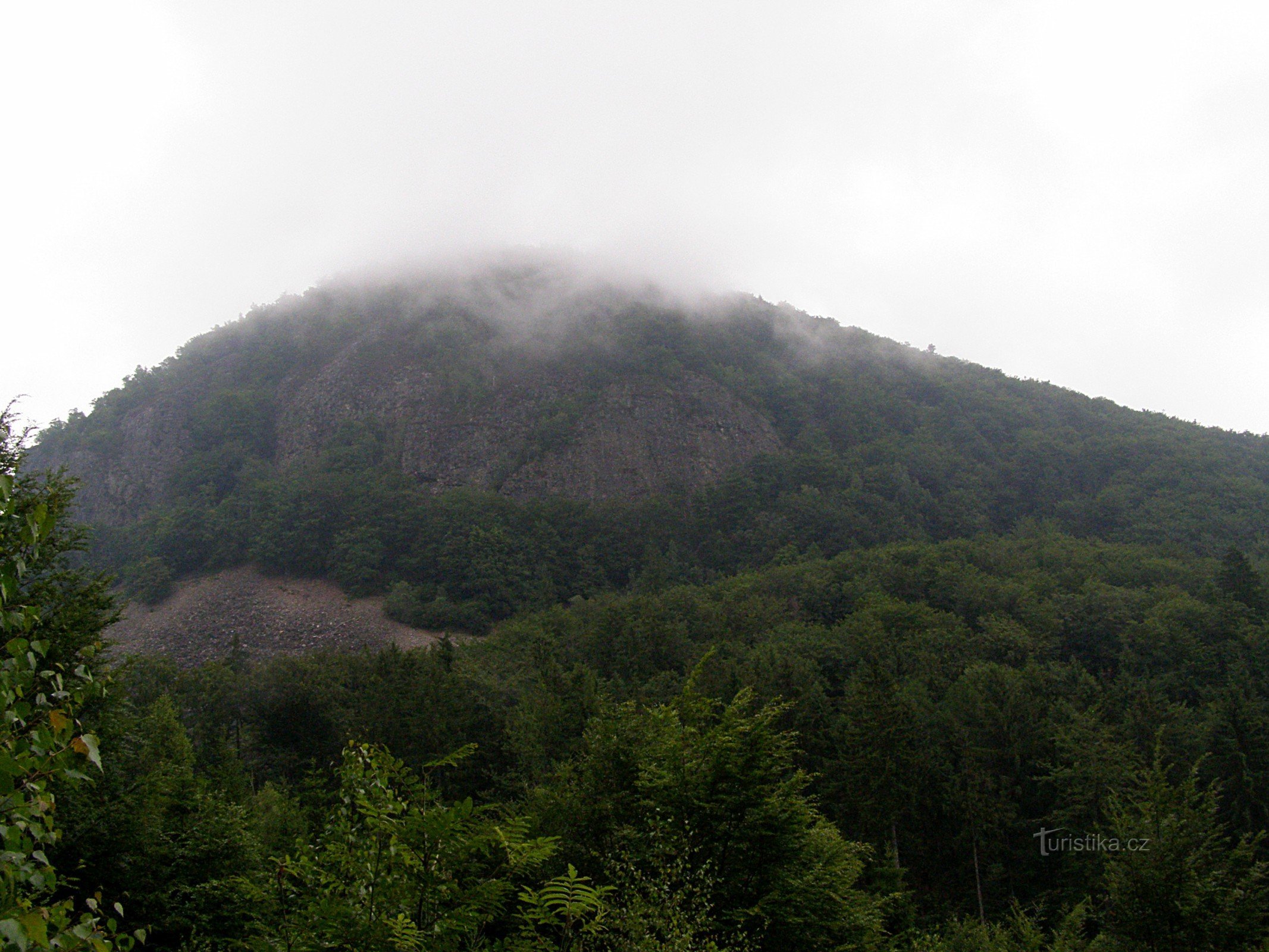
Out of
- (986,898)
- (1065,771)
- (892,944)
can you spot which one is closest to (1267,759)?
(1065,771)

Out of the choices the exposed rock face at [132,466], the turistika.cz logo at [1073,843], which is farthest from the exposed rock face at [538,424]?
the turistika.cz logo at [1073,843]

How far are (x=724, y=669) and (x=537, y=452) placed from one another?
74541mm

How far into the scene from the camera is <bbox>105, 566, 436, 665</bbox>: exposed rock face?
3474 inches

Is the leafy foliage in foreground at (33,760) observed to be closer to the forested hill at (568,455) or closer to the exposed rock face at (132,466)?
the forested hill at (568,455)

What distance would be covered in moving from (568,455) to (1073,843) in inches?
3575

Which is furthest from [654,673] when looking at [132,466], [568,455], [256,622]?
[132,466]

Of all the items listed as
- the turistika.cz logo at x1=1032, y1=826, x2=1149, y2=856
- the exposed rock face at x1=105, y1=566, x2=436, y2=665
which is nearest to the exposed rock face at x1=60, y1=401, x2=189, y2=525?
the exposed rock face at x1=105, y1=566, x2=436, y2=665

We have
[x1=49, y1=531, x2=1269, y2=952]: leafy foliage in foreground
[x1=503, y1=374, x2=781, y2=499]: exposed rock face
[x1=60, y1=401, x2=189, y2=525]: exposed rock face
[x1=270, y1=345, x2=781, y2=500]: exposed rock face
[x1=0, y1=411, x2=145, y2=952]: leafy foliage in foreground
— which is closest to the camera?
[x1=0, y1=411, x2=145, y2=952]: leafy foliage in foreground

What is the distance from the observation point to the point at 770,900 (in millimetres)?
14922

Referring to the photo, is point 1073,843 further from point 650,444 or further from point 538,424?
point 538,424

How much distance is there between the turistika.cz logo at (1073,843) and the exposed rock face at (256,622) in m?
66.3

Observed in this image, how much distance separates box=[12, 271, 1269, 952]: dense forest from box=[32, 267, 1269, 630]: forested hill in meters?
0.80

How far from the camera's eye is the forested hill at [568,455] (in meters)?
105

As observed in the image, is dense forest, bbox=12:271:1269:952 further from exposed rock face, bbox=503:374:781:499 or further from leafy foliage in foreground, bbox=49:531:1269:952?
exposed rock face, bbox=503:374:781:499
